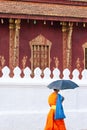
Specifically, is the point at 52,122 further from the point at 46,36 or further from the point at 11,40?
the point at 46,36

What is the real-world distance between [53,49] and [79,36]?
1.26 metres

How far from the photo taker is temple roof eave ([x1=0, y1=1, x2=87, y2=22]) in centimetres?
1655

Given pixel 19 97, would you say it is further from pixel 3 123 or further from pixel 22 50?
pixel 22 50

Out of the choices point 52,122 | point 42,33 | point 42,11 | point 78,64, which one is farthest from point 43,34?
point 52,122

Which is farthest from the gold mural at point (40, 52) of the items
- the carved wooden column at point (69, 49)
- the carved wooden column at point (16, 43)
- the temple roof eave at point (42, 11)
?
the temple roof eave at point (42, 11)

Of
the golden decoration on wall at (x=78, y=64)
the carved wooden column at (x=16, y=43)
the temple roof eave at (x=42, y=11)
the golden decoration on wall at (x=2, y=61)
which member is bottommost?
the golden decoration on wall at (x=78, y=64)

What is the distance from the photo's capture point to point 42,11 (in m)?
17.3

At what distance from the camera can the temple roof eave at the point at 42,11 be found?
16.5 meters

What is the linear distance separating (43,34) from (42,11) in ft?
3.17

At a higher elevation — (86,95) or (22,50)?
(86,95)

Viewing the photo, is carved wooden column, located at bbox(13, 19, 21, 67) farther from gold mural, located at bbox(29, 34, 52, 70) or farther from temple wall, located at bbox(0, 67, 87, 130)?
temple wall, located at bbox(0, 67, 87, 130)

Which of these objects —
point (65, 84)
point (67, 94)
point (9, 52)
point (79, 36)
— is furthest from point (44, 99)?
point (79, 36)

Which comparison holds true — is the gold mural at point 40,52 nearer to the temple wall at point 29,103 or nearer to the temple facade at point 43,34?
the temple facade at point 43,34

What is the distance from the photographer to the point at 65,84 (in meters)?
8.62
